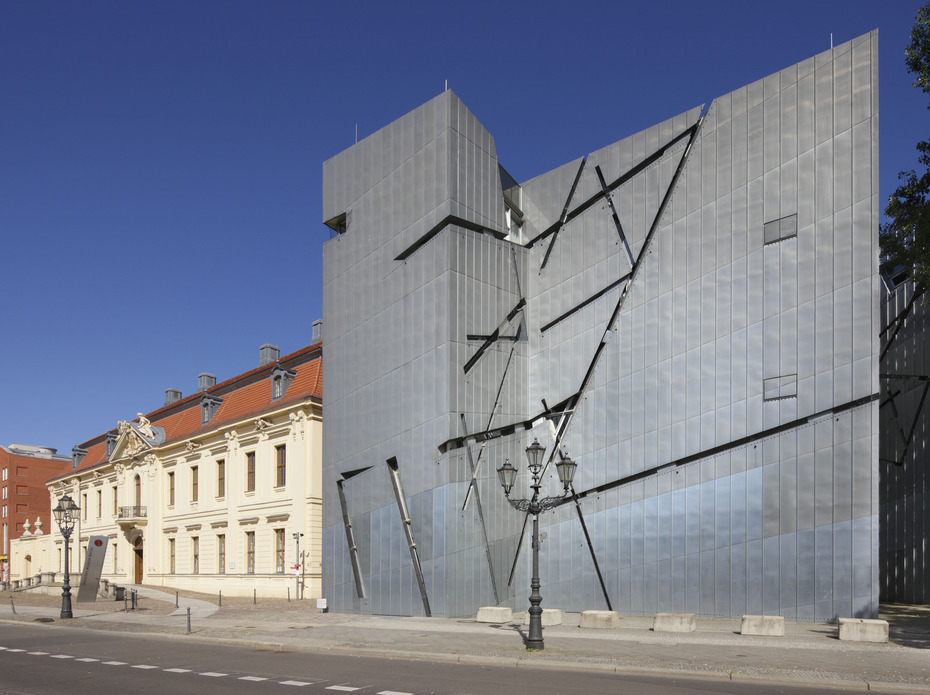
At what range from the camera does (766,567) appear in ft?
72.1

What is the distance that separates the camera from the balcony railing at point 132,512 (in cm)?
5071

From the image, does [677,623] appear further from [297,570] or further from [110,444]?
[110,444]

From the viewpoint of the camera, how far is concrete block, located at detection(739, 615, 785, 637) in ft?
60.1

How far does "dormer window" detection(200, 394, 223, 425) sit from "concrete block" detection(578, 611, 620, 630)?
30.4 m

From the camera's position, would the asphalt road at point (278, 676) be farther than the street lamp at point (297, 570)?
No

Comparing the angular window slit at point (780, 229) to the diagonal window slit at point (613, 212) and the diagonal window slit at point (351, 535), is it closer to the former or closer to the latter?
the diagonal window slit at point (613, 212)

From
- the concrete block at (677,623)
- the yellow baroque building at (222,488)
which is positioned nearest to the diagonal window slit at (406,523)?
the concrete block at (677,623)

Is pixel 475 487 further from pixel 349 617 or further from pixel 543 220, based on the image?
pixel 543 220

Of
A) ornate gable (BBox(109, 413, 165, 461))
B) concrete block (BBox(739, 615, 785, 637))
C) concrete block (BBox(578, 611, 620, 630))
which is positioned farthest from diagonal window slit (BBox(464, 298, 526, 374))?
ornate gable (BBox(109, 413, 165, 461))

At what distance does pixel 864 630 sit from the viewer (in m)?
17.3

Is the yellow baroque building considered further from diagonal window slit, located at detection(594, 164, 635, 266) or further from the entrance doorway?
diagonal window slit, located at detection(594, 164, 635, 266)

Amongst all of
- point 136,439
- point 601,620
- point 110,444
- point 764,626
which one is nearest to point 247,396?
point 136,439

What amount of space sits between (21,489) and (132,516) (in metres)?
45.6

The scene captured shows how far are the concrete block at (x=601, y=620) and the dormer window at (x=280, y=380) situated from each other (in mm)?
22808
